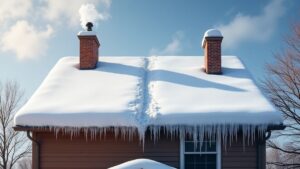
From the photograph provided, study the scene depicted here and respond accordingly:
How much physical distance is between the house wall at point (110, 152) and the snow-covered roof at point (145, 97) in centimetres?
71

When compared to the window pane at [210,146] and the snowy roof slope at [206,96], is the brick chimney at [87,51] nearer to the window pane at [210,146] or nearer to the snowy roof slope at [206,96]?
the snowy roof slope at [206,96]

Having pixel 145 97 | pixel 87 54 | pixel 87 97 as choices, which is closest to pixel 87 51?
pixel 87 54

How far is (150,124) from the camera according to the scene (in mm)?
9266

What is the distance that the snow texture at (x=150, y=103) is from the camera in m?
9.29

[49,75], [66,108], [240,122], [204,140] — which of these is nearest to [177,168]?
[204,140]

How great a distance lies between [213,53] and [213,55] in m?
0.07

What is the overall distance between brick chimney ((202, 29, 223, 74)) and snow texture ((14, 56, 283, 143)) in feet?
0.94

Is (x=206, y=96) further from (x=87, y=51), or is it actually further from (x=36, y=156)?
(x=36, y=156)

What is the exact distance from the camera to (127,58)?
13656mm

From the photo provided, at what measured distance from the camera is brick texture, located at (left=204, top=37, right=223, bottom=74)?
11.9 metres

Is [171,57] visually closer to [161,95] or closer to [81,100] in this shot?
[161,95]

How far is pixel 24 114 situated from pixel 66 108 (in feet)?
3.22

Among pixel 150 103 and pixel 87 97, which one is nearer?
pixel 150 103

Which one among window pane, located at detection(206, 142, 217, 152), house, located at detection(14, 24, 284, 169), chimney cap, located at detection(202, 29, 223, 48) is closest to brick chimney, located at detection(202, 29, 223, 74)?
chimney cap, located at detection(202, 29, 223, 48)
